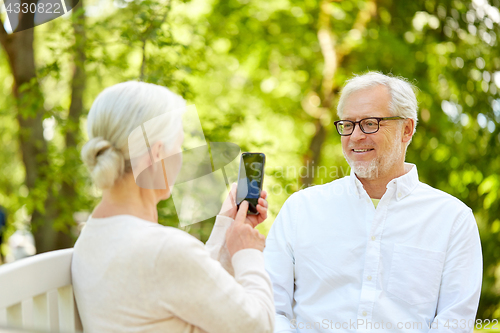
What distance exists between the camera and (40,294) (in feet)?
4.01

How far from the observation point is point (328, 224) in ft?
6.23

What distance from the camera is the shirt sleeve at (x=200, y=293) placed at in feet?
3.44

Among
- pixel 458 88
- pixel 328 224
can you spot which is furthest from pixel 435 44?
pixel 328 224

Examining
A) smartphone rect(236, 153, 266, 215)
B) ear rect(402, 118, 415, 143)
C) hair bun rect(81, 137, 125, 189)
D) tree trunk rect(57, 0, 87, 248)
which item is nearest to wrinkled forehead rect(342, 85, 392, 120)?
ear rect(402, 118, 415, 143)

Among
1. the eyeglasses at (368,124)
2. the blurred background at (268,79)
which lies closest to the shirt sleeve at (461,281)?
the eyeglasses at (368,124)

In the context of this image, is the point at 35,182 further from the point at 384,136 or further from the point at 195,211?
the point at 384,136

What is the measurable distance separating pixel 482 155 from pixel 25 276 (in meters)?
4.41

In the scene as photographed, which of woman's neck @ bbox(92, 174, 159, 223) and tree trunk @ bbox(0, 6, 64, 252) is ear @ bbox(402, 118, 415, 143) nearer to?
woman's neck @ bbox(92, 174, 159, 223)

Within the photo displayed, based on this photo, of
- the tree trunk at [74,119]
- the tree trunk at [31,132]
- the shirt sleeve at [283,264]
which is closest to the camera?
the shirt sleeve at [283,264]

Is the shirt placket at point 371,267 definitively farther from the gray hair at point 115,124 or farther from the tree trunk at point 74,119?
the tree trunk at point 74,119

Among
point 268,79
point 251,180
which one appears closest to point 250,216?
point 251,180

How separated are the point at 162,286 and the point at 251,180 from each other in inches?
20.2

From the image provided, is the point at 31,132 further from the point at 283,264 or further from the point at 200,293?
the point at 200,293

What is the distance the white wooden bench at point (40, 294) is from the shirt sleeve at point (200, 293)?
0.37 m
